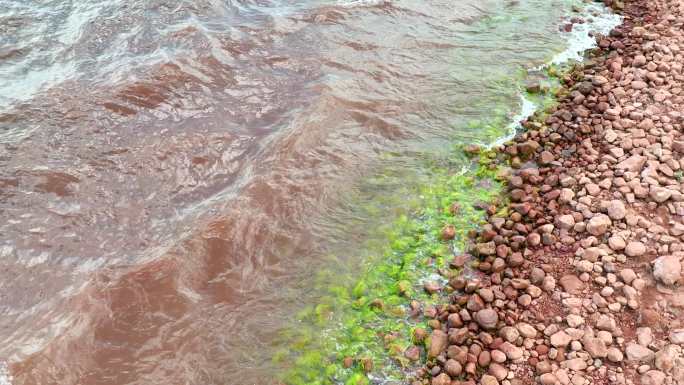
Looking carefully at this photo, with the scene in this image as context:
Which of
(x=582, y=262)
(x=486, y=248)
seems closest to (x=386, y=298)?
(x=486, y=248)

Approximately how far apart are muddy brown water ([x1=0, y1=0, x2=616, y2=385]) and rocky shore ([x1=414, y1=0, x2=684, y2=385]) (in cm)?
132

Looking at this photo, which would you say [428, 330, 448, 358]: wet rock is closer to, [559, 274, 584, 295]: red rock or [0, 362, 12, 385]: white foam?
[559, 274, 584, 295]: red rock

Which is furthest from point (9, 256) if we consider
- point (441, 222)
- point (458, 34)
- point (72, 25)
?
point (458, 34)

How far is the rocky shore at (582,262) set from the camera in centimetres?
455

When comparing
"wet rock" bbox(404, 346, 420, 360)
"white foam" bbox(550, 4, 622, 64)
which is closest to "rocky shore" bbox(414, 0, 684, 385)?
"wet rock" bbox(404, 346, 420, 360)

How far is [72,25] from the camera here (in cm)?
991

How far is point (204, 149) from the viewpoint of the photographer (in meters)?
7.42

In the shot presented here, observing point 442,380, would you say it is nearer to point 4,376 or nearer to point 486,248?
point 486,248

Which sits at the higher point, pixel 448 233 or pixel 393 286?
pixel 448 233

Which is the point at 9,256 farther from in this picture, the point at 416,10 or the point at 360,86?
the point at 416,10

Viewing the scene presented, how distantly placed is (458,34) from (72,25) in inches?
313

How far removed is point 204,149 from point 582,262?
5.28m

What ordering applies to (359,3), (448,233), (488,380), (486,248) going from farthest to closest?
(359,3) → (448,233) → (486,248) → (488,380)

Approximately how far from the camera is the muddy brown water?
5.19 meters
